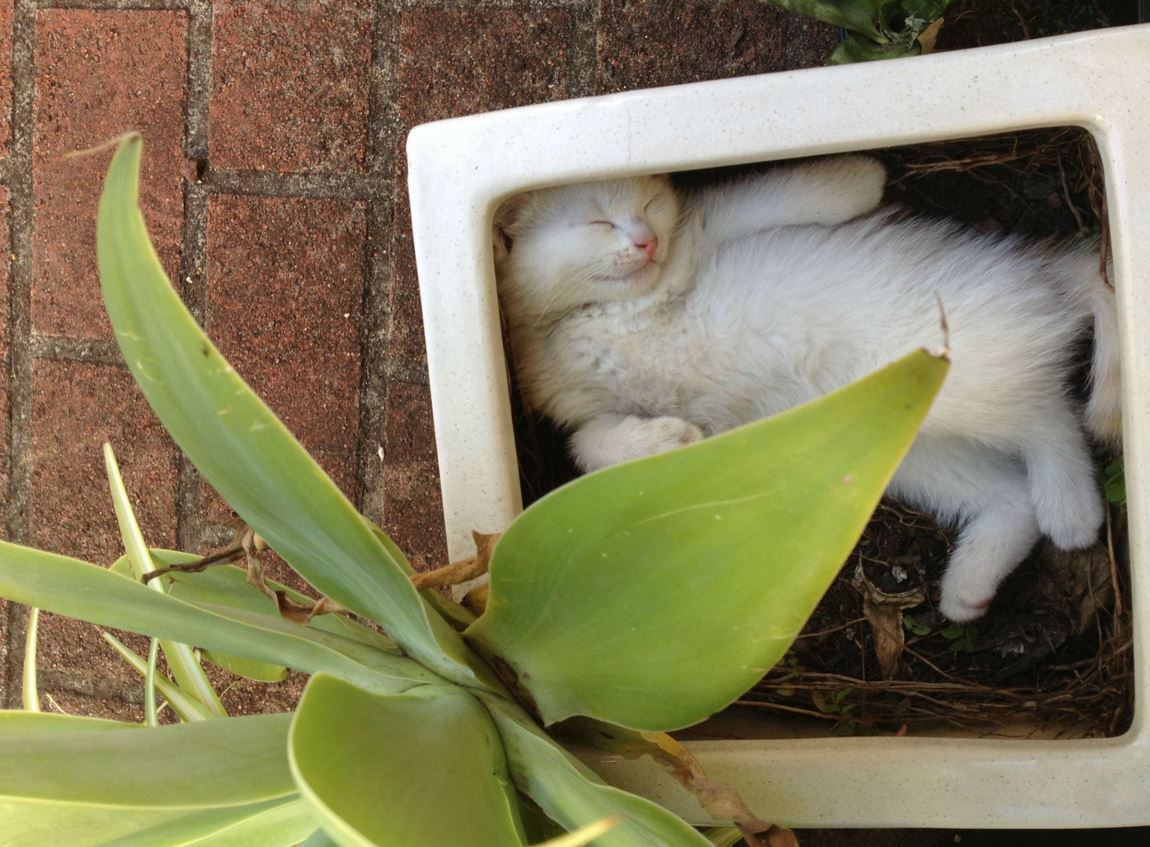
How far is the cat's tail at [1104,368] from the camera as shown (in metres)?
0.64

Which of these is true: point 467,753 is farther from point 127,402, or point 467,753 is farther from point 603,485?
point 127,402

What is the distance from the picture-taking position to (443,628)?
497mm

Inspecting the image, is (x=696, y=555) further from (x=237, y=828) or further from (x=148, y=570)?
(x=148, y=570)

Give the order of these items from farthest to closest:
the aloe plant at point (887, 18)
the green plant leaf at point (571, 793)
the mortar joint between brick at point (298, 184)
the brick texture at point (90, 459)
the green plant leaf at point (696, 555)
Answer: the brick texture at point (90, 459) < the mortar joint between brick at point (298, 184) < the aloe plant at point (887, 18) < the green plant leaf at point (571, 793) < the green plant leaf at point (696, 555)

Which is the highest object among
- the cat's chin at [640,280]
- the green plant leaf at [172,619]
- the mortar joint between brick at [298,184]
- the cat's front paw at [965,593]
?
the mortar joint between brick at [298,184]

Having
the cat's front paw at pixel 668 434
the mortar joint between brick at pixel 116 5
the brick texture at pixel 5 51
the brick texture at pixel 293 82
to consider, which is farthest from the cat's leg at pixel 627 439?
the brick texture at pixel 5 51

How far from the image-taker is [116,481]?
25.5 inches

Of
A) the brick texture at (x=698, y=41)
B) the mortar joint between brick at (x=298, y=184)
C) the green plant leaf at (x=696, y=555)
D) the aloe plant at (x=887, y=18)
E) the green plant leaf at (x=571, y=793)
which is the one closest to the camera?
the green plant leaf at (x=696, y=555)

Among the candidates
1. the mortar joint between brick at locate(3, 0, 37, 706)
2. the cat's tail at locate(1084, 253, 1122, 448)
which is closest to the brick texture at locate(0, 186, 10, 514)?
the mortar joint between brick at locate(3, 0, 37, 706)

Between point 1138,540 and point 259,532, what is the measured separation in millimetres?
490

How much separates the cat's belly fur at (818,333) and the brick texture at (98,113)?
0.54 m

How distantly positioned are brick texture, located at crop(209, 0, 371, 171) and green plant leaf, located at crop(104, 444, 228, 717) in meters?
0.41

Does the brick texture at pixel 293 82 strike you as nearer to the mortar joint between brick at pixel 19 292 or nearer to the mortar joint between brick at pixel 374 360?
the mortar joint between brick at pixel 374 360

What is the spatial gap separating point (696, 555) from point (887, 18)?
47 cm
